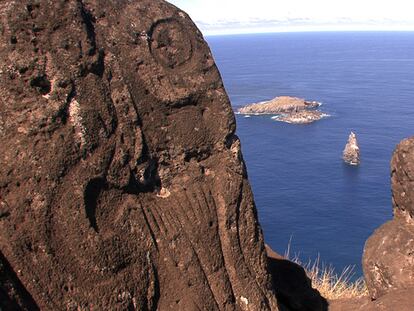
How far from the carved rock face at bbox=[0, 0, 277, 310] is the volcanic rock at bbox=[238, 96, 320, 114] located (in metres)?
82.5

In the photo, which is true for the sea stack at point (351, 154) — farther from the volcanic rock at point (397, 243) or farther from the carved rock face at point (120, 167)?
the carved rock face at point (120, 167)

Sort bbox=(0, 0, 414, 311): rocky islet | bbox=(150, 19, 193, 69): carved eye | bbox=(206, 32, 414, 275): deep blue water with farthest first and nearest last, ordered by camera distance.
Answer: bbox=(206, 32, 414, 275): deep blue water, bbox=(150, 19, 193, 69): carved eye, bbox=(0, 0, 414, 311): rocky islet

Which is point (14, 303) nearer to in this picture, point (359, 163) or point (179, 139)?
point (179, 139)

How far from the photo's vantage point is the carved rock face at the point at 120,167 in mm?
4965

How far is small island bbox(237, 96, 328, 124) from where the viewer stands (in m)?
85.2

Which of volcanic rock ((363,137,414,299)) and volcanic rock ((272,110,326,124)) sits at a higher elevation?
volcanic rock ((363,137,414,299))

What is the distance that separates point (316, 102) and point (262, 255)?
288 feet

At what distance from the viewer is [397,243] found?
773 cm

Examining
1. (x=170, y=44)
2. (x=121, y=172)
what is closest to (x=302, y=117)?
(x=170, y=44)

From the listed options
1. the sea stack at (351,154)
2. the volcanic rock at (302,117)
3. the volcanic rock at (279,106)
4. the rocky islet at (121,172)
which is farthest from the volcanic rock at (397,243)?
the volcanic rock at (279,106)

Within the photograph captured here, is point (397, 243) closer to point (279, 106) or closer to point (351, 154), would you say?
point (351, 154)

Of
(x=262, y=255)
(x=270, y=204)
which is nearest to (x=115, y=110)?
(x=262, y=255)

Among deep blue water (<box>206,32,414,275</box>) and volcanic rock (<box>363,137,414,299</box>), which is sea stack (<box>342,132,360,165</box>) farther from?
volcanic rock (<box>363,137,414,299</box>)

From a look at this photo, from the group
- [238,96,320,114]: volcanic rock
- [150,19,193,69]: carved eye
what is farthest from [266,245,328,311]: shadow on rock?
[238,96,320,114]: volcanic rock
